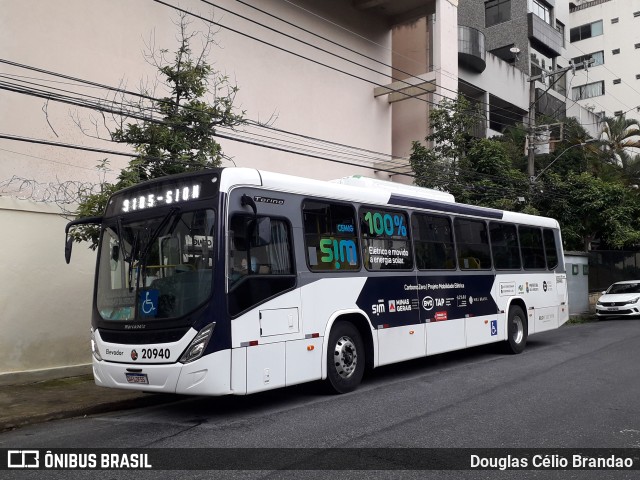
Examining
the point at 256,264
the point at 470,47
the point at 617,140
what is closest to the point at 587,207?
the point at 470,47

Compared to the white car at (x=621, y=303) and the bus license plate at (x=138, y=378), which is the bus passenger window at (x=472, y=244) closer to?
the bus license plate at (x=138, y=378)

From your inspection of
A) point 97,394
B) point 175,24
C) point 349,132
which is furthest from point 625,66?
point 97,394

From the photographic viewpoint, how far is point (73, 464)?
5.88 metres

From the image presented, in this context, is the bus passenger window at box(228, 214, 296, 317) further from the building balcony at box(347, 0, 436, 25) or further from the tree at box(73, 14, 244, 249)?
the building balcony at box(347, 0, 436, 25)

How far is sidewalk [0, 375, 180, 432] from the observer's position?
8.19 meters

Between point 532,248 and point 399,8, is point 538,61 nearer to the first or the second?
point 399,8

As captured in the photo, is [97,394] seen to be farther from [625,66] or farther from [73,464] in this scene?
[625,66]

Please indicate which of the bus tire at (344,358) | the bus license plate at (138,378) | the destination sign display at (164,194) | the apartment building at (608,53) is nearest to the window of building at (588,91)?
the apartment building at (608,53)

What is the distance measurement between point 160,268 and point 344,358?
308 cm

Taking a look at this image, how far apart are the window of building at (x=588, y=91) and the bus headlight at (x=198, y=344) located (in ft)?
184

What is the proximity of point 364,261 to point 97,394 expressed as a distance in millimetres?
4713

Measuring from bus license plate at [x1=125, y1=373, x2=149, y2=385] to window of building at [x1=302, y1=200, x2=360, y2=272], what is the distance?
266 cm

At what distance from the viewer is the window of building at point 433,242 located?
10805 millimetres

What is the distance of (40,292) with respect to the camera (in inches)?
443
